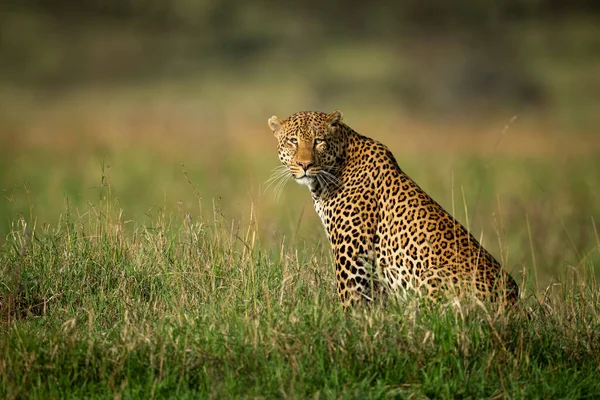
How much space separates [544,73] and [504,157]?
24.9m

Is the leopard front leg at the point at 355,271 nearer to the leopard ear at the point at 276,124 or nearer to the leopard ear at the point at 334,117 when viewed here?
the leopard ear at the point at 334,117

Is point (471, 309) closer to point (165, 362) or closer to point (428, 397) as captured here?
point (428, 397)

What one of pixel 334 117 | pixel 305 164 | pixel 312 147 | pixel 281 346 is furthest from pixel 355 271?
pixel 281 346

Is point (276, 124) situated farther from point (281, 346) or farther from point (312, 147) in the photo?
point (281, 346)

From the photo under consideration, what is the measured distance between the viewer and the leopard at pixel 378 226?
7.75m

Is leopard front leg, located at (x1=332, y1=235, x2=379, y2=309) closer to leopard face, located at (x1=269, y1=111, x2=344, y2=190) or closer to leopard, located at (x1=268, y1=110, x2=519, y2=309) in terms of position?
leopard, located at (x1=268, y1=110, x2=519, y2=309)

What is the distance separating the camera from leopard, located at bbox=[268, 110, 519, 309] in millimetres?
7754

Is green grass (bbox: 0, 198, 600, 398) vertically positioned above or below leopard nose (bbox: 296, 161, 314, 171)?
below

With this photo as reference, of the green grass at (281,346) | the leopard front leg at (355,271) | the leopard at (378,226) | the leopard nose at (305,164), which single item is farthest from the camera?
the leopard nose at (305,164)

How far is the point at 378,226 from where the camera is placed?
8430 millimetres

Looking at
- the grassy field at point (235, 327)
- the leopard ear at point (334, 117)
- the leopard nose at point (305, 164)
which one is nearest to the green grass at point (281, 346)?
the grassy field at point (235, 327)

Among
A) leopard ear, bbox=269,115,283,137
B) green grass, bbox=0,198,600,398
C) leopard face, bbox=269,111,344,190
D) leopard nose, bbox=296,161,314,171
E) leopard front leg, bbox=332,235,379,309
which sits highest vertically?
leopard ear, bbox=269,115,283,137

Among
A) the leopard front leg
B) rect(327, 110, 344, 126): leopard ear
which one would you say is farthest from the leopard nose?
the leopard front leg

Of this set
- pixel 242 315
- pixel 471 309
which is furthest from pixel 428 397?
pixel 242 315
